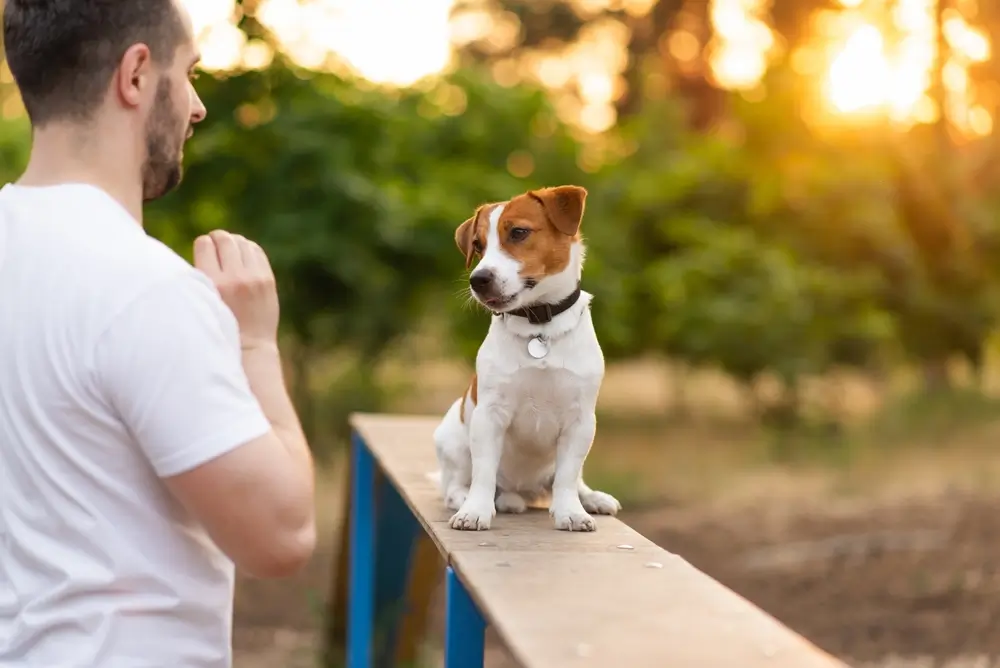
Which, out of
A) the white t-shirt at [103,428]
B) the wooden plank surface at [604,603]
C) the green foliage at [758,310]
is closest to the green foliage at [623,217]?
the green foliage at [758,310]

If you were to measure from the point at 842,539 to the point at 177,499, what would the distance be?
674cm

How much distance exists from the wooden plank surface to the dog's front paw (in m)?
0.02

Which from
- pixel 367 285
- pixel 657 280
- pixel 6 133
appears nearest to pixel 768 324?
pixel 657 280

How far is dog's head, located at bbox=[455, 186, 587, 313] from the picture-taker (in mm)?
2342

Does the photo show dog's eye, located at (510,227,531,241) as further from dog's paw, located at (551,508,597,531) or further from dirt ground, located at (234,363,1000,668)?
dirt ground, located at (234,363,1000,668)

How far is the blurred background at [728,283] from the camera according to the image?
5855 mm

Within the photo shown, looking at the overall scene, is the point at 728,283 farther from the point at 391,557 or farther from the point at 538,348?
the point at 538,348

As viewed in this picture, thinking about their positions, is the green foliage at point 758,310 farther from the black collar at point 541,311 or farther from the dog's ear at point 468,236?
the black collar at point 541,311

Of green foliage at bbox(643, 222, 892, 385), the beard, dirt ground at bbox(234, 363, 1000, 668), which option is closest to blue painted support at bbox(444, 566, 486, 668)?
the beard

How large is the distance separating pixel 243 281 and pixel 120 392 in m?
0.27

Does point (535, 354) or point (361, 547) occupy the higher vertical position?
point (535, 354)

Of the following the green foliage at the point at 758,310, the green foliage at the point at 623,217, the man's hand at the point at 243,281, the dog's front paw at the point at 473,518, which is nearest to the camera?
the man's hand at the point at 243,281

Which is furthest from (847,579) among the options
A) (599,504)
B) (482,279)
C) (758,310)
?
(482,279)

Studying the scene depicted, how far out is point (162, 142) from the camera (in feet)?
5.12
